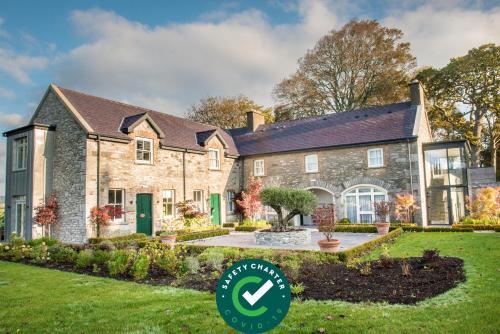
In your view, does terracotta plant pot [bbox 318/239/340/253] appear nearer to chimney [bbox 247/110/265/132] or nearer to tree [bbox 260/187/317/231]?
tree [bbox 260/187/317/231]

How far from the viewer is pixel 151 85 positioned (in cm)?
1833

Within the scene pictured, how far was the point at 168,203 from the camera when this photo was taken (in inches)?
826

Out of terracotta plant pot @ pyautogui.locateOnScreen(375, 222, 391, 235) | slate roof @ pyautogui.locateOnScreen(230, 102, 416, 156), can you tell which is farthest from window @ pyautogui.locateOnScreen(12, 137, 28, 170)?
terracotta plant pot @ pyautogui.locateOnScreen(375, 222, 391, 235)

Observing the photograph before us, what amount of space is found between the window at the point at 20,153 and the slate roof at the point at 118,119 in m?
3.49

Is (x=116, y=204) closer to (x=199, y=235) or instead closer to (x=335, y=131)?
(x=199, y=235)

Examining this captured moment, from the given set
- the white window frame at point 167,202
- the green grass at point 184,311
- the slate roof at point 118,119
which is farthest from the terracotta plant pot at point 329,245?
the slate roof at point 118,119

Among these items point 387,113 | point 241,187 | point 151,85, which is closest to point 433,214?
point 387,113

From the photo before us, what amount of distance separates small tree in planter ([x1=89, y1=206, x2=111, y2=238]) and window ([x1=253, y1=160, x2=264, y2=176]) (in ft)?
42.6

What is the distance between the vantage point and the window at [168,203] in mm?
20656

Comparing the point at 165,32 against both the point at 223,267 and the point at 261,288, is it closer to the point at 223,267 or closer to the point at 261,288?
the point at 223,267

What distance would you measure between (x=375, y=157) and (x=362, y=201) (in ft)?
9.79

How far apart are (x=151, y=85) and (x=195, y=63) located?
2.80 m

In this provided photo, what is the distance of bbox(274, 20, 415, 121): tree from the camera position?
1362 inches

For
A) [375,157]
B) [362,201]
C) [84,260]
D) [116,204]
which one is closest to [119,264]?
[84,260]
